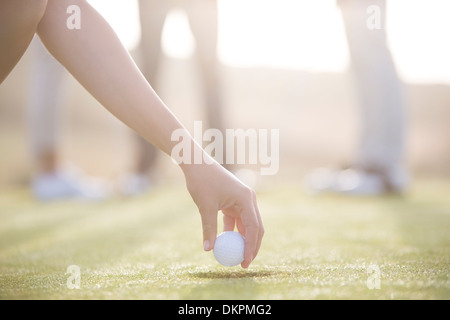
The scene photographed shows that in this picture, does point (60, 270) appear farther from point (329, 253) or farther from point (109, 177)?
point (109, 177)

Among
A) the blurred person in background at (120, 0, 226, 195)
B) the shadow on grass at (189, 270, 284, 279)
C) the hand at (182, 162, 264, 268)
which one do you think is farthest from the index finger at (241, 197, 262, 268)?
the blurred person in background at (120, 0, 226, 195)

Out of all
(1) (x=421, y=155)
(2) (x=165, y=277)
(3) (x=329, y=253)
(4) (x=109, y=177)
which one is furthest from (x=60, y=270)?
(1) (x=421, y=155)

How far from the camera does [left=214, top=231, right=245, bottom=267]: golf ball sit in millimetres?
1280

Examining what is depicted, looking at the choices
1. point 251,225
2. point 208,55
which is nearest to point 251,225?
point 251,225

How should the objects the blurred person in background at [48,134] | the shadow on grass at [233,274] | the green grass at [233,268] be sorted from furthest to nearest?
the blurred person in background at [48,134] < the shadow on grass at [233,274] < the green grass at [233,268]

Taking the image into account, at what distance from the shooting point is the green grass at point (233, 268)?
1.08 m

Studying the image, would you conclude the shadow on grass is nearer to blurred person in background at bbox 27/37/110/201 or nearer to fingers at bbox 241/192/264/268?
fingers at bbox 241/192/264/268

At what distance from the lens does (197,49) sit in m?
4.97

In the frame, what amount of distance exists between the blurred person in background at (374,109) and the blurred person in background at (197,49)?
141cm

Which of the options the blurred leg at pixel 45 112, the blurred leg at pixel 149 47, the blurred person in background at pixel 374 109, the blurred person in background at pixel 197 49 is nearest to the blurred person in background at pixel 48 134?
the blurred leg at pixel 45 112

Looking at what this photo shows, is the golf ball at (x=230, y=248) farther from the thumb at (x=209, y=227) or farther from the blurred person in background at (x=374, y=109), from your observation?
the blurred person in background at (x=374, y=109)

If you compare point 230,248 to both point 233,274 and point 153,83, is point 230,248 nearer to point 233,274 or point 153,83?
point 233,274

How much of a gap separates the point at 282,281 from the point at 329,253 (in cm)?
53

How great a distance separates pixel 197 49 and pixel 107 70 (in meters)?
3.93
